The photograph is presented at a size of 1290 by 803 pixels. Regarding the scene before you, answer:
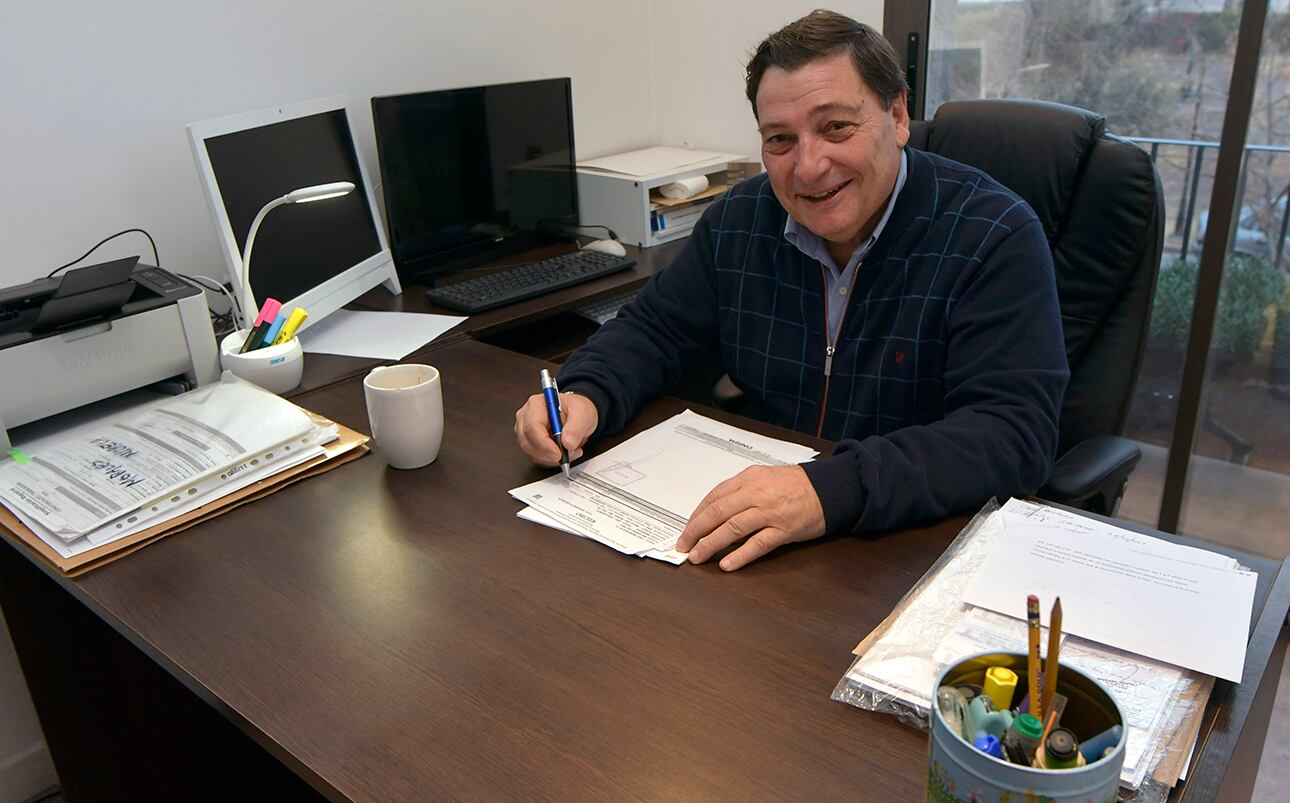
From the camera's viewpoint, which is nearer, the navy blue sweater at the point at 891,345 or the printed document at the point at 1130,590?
the printed document at the point at 1130,590

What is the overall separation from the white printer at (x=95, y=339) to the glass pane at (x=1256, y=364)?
6.94 feet

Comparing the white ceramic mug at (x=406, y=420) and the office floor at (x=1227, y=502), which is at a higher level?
the white ceramic mug at (x=406, y=420)

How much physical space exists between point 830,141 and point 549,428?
572 millimetres

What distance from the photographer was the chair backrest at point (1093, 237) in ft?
4.74

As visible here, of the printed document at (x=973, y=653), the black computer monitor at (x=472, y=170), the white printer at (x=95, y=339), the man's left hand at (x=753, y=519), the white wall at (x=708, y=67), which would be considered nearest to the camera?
the printed document at (x=973, y=653)

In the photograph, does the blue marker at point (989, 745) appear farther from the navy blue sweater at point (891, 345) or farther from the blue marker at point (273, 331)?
the blue marker at point (273, 331)

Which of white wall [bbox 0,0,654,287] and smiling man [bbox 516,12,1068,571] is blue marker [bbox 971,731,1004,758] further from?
white wall [bbox 0,0,654,287]

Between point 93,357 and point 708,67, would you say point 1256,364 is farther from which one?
point 93,357

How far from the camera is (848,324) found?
1420 mm

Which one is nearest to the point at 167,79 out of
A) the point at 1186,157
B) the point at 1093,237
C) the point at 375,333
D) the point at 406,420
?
the point at 375,333

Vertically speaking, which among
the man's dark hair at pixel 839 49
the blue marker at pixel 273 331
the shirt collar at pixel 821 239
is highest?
the man's dark hair at pixel 839 49

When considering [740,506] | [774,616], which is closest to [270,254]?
[740,506]

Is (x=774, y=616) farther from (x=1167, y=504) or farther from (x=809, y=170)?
(x=1167, y=504)

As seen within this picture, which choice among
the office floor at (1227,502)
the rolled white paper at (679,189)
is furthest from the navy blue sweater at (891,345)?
the office floor at (1227,502)
